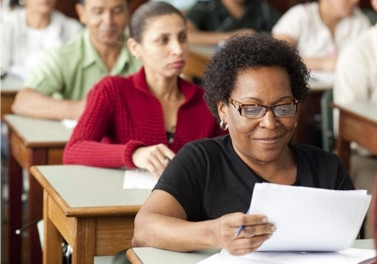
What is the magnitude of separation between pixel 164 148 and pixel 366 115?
1.45 meters

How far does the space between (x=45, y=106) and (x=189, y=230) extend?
1.85 m

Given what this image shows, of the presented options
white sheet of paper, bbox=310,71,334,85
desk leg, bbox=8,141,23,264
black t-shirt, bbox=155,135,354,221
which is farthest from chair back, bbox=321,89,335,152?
black t-shirt, bbox=155,135,354,221

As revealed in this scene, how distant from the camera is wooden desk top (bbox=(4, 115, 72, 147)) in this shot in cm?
338

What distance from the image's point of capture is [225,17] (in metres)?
6.58

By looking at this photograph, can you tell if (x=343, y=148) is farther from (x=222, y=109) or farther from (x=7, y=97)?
(x=222, y=109)

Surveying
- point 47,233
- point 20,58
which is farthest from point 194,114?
point 20,58

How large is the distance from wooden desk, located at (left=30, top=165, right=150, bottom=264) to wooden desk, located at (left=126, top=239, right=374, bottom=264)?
1.34 feet

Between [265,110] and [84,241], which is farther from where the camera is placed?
[84,241]

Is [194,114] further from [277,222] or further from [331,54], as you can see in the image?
[331,54]

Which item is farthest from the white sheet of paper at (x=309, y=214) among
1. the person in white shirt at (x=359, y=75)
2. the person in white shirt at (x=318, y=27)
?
the person in white shirt at (x=318, y=27)

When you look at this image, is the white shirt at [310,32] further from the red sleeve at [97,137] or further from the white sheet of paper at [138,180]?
the white sheet of paper at [138,180]

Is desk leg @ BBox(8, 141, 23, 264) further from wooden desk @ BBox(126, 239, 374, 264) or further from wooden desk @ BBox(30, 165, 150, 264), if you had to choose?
wooden desk @ BBox(126, 239, 374, 264)

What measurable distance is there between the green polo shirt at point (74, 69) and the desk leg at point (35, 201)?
62 cm

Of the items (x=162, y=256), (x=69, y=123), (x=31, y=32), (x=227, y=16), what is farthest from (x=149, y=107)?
(x=227, y=16)
